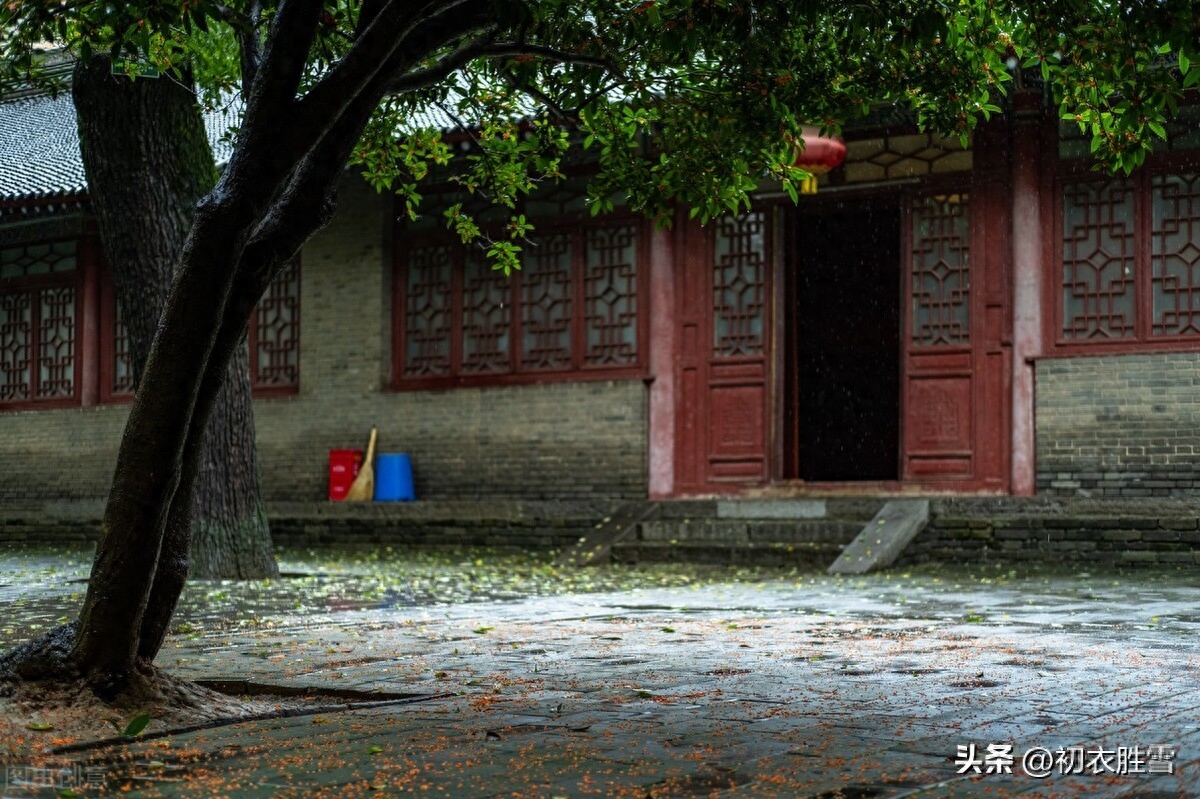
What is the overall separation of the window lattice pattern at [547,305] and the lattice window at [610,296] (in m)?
0.23

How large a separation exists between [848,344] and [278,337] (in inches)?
255

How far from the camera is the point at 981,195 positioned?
1423 cm

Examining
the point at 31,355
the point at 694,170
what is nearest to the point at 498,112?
the point at 694,170

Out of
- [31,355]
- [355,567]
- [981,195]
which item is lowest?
[355,567]

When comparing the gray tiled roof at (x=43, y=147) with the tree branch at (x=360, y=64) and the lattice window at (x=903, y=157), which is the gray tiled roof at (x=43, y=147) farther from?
the tree branch at (x=360, y=64)

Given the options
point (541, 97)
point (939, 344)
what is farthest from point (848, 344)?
point (541, 97)

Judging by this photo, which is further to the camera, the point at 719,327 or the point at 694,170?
the point at 719,327

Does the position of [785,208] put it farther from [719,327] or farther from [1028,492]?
[1028,492]

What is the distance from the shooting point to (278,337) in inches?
706

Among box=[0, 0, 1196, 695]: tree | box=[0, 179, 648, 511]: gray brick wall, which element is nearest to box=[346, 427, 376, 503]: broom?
box=[0, 179, 648, 511]: gray brick wall

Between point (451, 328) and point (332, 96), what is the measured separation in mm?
12014

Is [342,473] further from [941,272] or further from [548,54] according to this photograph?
[548,54]

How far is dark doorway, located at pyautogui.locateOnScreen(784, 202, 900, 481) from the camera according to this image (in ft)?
57.0

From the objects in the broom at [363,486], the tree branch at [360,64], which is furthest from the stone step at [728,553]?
Answer: the tree branch at [360,64]
